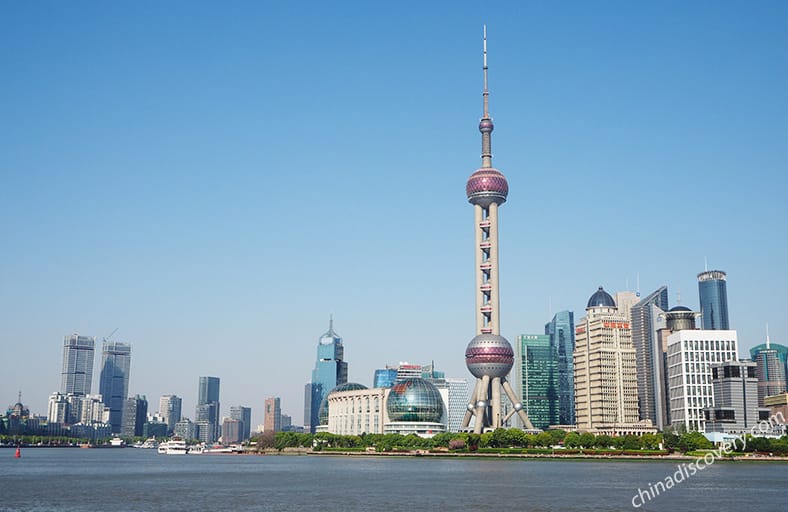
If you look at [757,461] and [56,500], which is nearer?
[56,500]

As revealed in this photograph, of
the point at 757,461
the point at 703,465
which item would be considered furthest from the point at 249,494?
the point at 757,461

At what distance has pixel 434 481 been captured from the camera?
405 feet

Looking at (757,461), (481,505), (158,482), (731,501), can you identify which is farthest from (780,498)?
(757,461)

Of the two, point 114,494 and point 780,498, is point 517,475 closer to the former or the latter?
point 780,498

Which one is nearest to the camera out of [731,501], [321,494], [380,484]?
[731,501]

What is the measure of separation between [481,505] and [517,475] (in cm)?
5181

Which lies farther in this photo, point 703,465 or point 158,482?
point 703,465

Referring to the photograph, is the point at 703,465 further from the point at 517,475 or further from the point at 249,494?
the point at 249,494

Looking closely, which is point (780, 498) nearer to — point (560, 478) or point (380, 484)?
point (560, 478)

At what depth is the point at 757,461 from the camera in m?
196

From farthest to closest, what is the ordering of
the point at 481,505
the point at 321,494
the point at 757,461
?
the point at 757,461
the point at 321,494
the point at 481,505

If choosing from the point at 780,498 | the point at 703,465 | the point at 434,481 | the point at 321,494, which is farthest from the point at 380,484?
the point at 703,465

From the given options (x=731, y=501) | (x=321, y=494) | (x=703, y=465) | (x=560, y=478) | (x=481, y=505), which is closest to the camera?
Answer: (x=481, y=505)

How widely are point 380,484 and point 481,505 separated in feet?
112
